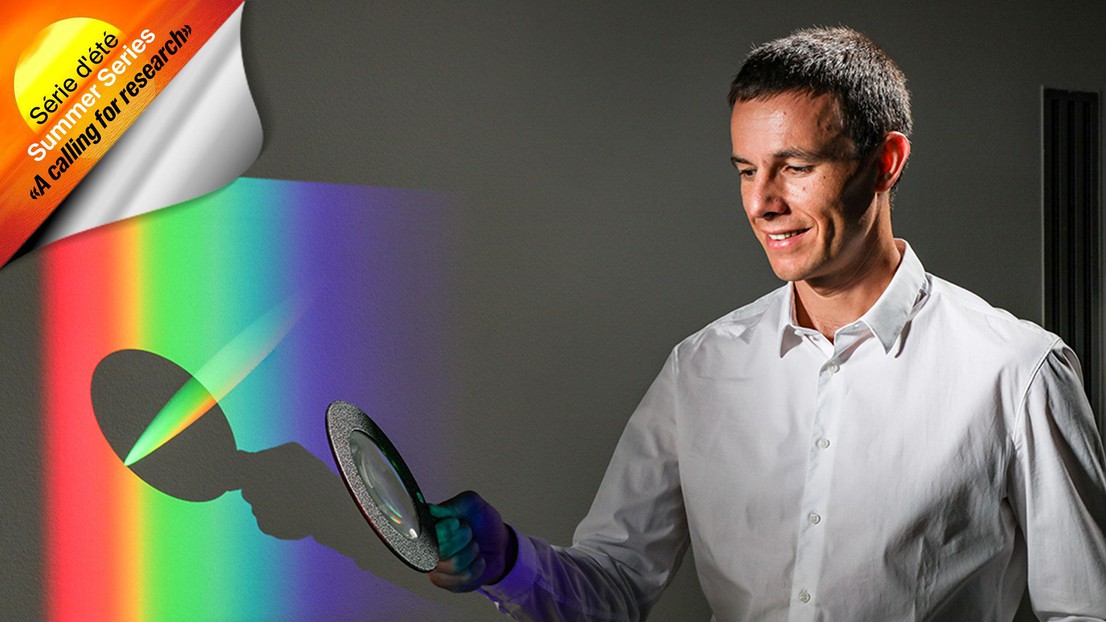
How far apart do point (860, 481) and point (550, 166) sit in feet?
3.80

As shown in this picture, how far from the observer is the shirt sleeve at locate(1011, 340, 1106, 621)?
1235 millimetres

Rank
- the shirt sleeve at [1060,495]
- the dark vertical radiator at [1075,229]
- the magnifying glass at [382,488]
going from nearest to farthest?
the magnifying glass at [382,488] → the shirt sleeve at [1060,495] → the dark vertical radiator at [1075,229]

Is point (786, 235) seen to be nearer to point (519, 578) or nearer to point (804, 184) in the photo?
point (804, 184)

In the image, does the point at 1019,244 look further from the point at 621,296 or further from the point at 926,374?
the point at 926,374

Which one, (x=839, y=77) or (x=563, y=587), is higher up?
(x=839, y=77)

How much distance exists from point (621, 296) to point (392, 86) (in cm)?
68

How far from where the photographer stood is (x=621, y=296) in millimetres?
2398

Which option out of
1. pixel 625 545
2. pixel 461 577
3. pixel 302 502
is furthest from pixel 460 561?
pixel 302 502

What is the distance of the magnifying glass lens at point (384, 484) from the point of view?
1.20m

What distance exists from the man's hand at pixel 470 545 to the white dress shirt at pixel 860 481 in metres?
0.03

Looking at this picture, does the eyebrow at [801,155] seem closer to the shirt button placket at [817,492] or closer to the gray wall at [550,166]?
the shirt button placket at [817,492]

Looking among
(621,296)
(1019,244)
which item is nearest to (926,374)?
(621,296)

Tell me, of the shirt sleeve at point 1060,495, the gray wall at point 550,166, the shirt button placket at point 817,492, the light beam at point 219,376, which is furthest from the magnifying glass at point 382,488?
the gray wall at point 550,166

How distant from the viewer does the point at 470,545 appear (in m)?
1.22
